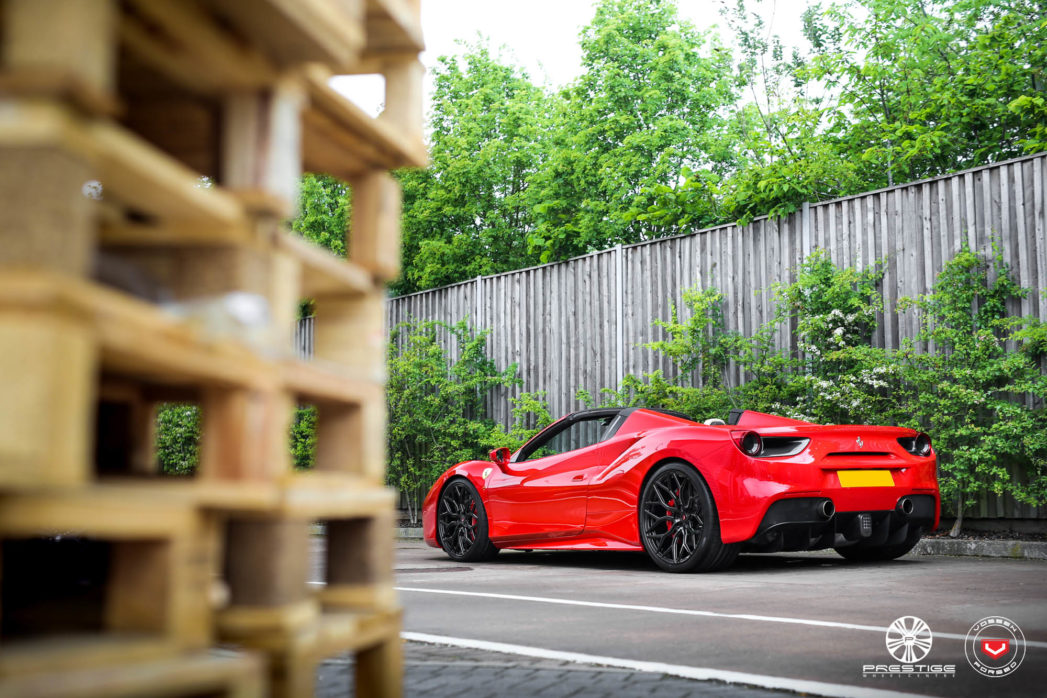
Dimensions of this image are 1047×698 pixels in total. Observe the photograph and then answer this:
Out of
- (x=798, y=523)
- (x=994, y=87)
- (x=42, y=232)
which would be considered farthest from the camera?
(x=994, y=87)

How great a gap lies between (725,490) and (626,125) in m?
16.4

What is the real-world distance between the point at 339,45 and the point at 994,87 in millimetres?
17127

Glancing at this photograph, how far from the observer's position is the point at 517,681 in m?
3.47

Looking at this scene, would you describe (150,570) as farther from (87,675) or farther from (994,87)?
(994,87)

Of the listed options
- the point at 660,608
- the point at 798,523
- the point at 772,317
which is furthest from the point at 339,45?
the point at 772,317

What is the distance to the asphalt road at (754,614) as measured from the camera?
146 inches

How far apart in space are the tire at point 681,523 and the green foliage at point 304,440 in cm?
1027

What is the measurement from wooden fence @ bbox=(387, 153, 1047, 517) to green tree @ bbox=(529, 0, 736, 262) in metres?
5.46

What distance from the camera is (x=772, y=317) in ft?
38.4

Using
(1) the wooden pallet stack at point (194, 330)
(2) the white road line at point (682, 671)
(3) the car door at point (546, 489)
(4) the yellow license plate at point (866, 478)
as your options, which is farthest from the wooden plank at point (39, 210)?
(3) the car door at point (546, 489)

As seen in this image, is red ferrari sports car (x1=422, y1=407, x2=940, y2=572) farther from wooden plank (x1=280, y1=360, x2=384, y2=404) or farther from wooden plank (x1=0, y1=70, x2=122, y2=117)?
wooden plank (x1=0, y1=70, x2=122, y2=117)

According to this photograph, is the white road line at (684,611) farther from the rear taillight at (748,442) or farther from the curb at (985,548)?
the curb at (985,548)

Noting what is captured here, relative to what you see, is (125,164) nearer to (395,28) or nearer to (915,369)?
(395,28)

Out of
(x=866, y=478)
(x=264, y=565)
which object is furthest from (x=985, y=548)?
(x=264, y=565)
